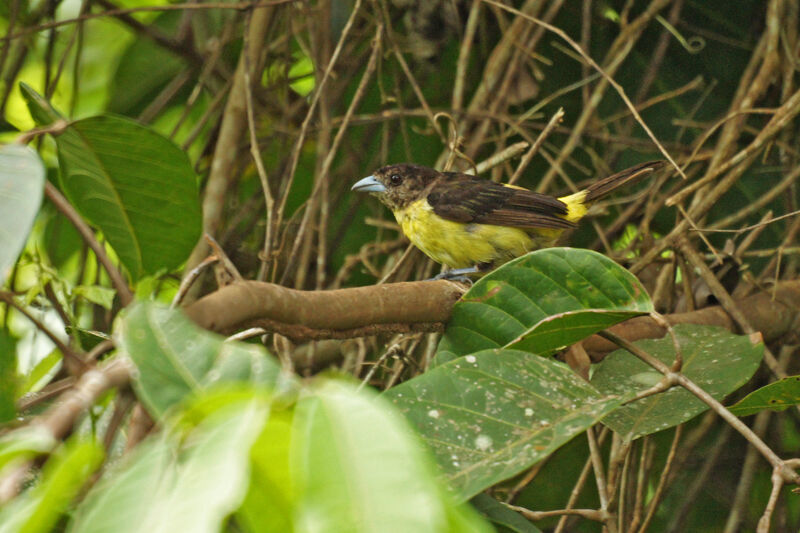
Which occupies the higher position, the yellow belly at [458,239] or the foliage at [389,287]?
the foliage at [389,287]

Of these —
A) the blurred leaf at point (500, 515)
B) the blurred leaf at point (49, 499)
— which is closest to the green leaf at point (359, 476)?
the blurred leaf at point (49, 499)

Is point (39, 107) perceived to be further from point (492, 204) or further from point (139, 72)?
point (139, 72)

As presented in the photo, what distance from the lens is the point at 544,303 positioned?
5.53 feet

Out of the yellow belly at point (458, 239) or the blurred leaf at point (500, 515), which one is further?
the yellow belly at point (458, 239)

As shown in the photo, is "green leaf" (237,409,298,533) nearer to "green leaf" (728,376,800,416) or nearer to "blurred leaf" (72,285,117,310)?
"green leaf" (728,376,800,416)

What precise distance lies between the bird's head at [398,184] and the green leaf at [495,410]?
2.10m

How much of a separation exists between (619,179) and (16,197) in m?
2.51

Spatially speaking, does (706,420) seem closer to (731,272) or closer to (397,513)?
(731,272)

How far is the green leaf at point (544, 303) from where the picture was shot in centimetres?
155

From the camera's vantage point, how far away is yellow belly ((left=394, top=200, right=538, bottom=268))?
3.37m

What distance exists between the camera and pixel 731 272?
285cm

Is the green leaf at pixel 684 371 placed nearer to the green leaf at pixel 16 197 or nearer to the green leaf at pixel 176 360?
the green leaf at pixel 176 360

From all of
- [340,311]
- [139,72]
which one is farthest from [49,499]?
[139,72]

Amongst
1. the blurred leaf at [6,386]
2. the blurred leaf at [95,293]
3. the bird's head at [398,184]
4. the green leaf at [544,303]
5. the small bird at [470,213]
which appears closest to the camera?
the blurred leaf at [6,386]
